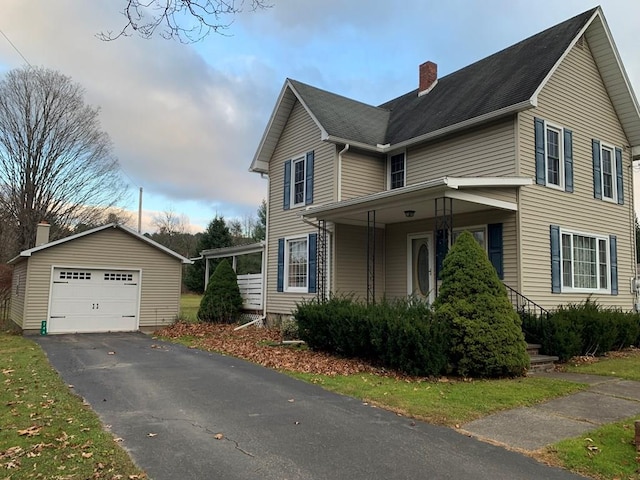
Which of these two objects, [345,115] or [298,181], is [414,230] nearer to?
[298,181]

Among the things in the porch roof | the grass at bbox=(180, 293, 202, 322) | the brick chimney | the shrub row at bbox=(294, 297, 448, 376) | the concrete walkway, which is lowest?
the concrete walkway

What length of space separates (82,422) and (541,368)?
8.17m

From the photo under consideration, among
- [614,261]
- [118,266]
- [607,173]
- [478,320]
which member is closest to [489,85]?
[607,173]

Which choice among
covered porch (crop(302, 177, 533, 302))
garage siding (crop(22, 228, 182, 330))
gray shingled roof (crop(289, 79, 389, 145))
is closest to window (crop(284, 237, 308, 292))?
covered porch (crop(302, 177, 533, 302))

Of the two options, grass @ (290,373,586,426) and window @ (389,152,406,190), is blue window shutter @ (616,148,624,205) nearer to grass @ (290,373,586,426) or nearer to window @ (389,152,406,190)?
window @ (389,152,406,190)

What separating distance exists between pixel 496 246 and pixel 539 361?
3.01m

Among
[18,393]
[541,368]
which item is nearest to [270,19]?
[18,393]

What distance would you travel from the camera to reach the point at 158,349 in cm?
1253

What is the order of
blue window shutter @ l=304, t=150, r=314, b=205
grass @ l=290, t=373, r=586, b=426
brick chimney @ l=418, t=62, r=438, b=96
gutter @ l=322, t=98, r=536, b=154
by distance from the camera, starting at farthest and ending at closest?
brick chimney @ l=418, t=62, r=438, b=96 < blue window shutter @ l=304, t=150, r=314, b=205 < gutter @ l=322, t=98, r=536, b=154 < grass @ l=290, t=373, r=586, b=426

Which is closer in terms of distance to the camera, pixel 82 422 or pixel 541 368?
pixel 82 422

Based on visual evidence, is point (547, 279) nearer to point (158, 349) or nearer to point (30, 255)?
point (158, 349)

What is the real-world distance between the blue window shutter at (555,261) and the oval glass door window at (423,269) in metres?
3.16

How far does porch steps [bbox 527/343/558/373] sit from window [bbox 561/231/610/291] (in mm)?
2850

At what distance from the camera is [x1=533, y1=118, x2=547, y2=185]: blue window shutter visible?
11.9m
